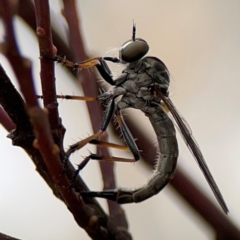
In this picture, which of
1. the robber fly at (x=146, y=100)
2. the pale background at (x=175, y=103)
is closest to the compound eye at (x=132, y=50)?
the robber fly at (x=146, y=100)

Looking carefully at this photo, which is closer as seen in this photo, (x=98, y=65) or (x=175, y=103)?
(x=98, y=65)

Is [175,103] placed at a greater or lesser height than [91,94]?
lesser

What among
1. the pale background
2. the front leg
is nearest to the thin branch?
the front leg

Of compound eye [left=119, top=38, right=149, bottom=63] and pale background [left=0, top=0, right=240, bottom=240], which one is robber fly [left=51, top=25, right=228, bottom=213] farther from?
pale background [left=0, top=0, right=240, bottom=240]

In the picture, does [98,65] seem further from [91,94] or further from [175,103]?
[175,103]

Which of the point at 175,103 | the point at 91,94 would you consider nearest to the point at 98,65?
the point at 91,94

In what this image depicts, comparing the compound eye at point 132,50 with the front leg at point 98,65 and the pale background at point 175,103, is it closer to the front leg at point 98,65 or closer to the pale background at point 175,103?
the front leg at point 98,65
